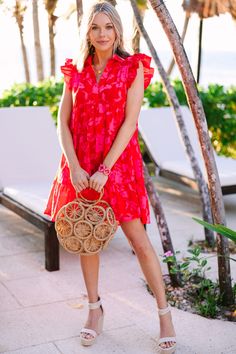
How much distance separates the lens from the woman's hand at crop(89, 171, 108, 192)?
11.0 ft

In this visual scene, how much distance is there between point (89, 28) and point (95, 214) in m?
0.94

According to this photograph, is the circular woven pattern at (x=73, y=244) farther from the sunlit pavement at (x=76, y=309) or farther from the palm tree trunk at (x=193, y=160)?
the palm tree trunk at (x=193, y=160)

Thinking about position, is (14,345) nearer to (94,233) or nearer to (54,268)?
(94,233)

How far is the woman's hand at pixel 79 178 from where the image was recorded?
3383 mm

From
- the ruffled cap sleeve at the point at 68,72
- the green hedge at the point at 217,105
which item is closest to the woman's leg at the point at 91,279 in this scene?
the ruffled cap sleeve at the point at 68,72

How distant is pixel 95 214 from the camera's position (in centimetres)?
338

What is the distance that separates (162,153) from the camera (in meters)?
7.51

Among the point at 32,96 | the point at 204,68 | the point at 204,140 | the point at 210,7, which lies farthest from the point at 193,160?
the point at 204,68

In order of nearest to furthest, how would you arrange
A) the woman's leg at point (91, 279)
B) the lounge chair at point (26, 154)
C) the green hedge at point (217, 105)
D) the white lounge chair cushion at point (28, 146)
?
the woman's leg at point (91, 279) → the lounge chair at point (26, 154) → the white lounge chair cushion at point (28, 146) → the green hedge at point (217, 105)

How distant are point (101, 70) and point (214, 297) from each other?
5.14 feet

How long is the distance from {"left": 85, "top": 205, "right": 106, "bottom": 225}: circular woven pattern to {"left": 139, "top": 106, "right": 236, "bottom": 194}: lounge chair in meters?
3.32

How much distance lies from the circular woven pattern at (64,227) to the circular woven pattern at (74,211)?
30 millimetres

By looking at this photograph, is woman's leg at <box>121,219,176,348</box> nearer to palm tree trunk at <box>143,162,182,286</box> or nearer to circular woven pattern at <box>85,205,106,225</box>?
circular woven pattern at <box>85,205,106,225</box>

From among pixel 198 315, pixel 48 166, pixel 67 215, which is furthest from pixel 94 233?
pixel 48 166
